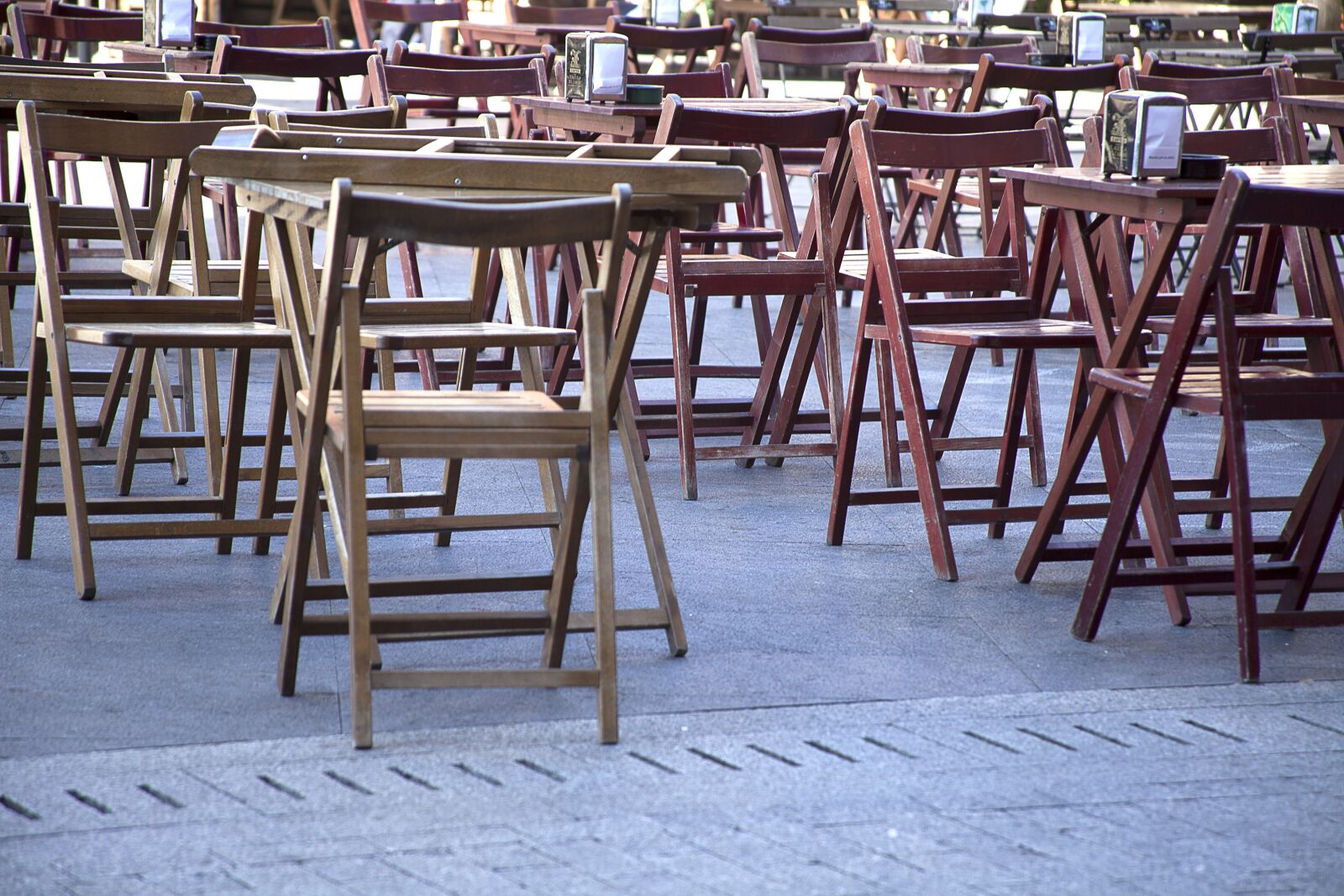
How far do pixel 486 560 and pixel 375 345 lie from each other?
0.74 metres

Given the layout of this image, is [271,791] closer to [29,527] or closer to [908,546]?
[29,527]

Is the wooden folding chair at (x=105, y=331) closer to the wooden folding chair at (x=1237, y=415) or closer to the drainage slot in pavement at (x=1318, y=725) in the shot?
the wooden folding chair at (x=1237, y=415)

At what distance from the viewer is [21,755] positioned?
2.39 metres

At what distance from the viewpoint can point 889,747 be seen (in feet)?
8.20

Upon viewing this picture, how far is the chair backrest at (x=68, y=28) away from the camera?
6371 mm

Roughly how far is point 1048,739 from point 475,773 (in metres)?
0.87

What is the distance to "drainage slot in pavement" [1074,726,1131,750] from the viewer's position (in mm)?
2549

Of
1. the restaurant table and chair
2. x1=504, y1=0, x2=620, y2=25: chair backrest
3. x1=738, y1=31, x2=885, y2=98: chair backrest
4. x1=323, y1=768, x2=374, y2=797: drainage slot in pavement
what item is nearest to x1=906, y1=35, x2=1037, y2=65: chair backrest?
x1=738, y1=31, x2=885, y2=98: chair backrest

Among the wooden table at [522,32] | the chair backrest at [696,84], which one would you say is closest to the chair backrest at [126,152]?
the chair backrest at [696,84]

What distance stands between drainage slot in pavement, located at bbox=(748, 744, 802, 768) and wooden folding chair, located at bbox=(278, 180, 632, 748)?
0.69 ft

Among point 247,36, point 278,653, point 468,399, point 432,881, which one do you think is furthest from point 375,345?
point 247,36

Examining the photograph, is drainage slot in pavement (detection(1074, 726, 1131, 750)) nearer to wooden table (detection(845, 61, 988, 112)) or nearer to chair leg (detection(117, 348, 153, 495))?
chair leg (detection(117, 348, 153, 495))

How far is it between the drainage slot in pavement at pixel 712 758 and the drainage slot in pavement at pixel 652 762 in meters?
0.07

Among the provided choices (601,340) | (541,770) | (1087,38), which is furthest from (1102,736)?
(1087,38)
